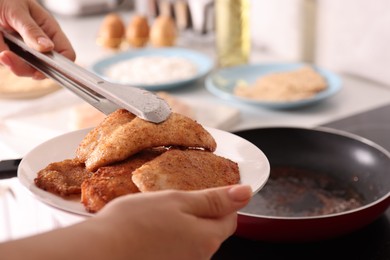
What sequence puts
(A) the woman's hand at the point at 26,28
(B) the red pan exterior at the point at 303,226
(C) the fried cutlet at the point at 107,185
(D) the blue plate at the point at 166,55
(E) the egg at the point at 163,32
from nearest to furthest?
(C) the fried cutlet at the point at 107,185
(B) the red pan exterior at the point at 303,226
(A) the woman's hand at the point at 26,28
(D) the blue plate at the point at 166,55
(E) the egg at the point at 163,32

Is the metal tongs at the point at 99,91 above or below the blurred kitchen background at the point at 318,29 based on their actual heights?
above

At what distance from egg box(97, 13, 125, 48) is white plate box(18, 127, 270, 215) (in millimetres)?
1230

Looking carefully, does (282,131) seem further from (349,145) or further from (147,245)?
(147,245)

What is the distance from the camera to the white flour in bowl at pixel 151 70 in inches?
66.4

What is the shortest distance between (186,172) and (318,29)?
1214 millimetres

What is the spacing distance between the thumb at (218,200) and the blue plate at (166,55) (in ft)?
3.21

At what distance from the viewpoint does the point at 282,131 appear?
4.21 feet

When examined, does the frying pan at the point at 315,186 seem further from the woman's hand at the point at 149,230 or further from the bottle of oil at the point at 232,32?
the bottle of oil at the point at 232,32

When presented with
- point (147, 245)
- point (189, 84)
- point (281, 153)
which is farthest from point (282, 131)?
point (147, 245)

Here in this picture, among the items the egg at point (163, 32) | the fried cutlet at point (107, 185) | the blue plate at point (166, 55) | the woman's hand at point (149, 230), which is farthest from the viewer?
the egg at point (163, 32)

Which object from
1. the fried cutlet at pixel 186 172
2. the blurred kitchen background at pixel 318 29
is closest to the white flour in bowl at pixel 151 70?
the blurred kitchen background at pixel 318 29

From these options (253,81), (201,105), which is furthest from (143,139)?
(253,81)

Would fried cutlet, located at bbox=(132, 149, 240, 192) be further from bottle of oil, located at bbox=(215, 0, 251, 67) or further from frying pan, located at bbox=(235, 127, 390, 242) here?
bottle of oil, located at bbox=(215, 0, 251, 67)

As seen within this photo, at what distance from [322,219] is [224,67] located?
931 mm
